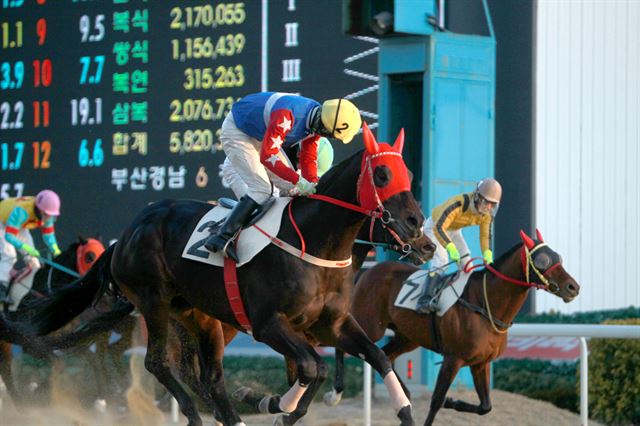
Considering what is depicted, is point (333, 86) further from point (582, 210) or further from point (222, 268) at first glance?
point (222, 268)

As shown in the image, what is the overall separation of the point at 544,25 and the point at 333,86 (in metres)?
1.48

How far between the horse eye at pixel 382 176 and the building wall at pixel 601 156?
4.24 meters

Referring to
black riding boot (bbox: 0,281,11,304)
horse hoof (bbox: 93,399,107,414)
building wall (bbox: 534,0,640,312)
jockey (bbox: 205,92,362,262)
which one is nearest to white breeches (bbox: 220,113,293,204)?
jockey (bbox: 205,92,362,262)

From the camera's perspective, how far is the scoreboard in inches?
344

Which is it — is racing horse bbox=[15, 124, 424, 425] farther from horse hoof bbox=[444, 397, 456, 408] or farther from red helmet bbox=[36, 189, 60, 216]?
red helmet bbox=[36, 189, 60, 216]

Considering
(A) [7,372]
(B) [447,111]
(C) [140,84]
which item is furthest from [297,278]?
(C) [140,84]

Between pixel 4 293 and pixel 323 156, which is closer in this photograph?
pixel 323 156

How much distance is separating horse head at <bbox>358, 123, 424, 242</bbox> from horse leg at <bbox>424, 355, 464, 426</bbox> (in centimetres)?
213

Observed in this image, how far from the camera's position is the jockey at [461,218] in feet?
23.7

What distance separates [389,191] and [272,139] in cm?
54

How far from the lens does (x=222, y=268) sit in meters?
5.34

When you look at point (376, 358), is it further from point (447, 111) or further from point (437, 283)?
point (447, 111)

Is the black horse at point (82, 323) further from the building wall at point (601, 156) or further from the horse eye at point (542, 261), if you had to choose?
the building wall at point (601, 156)

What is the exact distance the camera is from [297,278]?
499 cm
